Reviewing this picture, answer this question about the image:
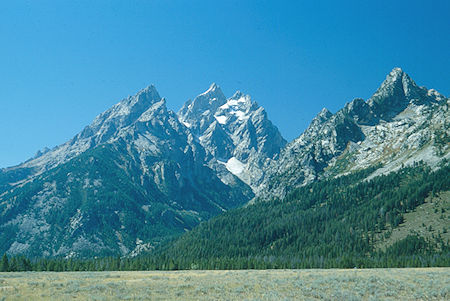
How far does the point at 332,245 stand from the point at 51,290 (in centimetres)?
15520

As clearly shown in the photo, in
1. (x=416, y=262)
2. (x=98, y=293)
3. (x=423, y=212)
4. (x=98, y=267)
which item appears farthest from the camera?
(x=423, y=212)

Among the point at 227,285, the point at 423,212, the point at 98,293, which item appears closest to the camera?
the point at 98,293

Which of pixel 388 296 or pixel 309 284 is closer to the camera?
pixel 388 296

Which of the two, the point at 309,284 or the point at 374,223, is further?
the point at 374,223

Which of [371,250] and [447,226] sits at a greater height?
[447,226]

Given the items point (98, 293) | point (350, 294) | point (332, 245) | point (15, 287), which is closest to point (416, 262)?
point (332, 245)

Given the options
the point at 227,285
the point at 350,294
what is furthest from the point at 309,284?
the point at 227,285

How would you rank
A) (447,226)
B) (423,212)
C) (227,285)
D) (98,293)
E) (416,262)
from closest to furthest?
(98,293)
(227,285)
(416,262)
(447,226)
(423,212)

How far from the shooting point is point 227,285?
44.8 m

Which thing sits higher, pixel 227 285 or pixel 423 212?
pixel 423 212

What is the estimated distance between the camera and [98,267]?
12325 cm

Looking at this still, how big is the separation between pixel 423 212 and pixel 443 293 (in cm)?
14712

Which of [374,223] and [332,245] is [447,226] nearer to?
[374,223]

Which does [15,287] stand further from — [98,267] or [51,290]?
[98,267]
